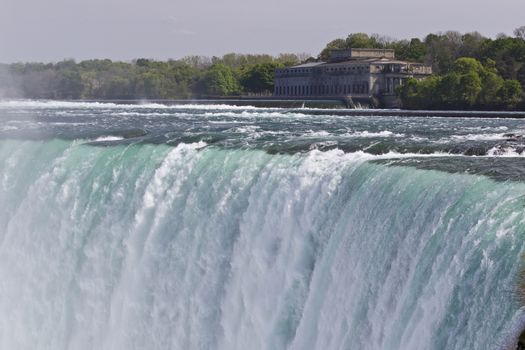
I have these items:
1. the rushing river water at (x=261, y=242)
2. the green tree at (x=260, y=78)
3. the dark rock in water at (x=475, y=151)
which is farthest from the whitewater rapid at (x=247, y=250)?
the green tree at (x=260, y=78)

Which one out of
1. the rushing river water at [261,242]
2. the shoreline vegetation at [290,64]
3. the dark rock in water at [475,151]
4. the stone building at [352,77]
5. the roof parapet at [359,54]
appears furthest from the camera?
the roof parapet at [359,54]

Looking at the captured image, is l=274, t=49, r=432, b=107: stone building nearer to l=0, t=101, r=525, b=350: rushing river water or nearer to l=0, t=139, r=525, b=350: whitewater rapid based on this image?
l=0, t=101, r=525, b=350: rushing river water

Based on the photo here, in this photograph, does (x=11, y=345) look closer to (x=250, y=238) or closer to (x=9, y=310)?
(x=9, y=310)

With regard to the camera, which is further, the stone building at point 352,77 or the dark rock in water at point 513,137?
the stone building at point 352,77

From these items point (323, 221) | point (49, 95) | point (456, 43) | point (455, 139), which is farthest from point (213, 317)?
point (49, 95)

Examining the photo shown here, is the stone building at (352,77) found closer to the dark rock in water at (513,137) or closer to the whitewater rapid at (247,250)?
the dark rock in water at (513,137)

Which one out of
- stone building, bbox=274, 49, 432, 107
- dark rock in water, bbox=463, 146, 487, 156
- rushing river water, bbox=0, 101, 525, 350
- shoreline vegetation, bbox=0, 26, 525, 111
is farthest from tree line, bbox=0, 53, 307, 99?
dark rock in water, bbox=463, 146, 487, 156
